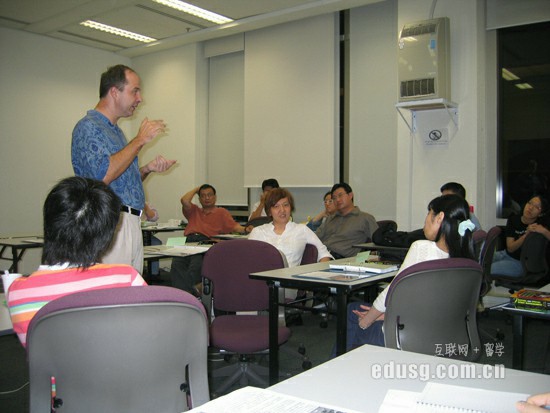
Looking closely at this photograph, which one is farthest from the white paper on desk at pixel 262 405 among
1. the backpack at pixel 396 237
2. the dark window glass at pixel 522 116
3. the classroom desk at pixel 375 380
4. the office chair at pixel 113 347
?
the dark window glass at pixel 522 116

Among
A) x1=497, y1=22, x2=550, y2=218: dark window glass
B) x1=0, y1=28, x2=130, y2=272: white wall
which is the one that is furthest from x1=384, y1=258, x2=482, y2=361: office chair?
x1=0, y1=28, x2=130, y2=272: white wall

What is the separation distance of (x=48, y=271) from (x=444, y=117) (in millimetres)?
4895

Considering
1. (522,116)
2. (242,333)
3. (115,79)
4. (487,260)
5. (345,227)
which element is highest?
(522,116)

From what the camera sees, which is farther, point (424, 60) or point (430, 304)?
point (424, 60)

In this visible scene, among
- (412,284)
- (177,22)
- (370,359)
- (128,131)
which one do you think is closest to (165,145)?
(128,131)

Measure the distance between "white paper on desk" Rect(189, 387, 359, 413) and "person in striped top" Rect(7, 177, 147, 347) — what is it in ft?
1.93

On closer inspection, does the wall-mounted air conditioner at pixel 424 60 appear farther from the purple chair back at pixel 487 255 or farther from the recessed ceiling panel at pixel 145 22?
the recessed ceiling panel at pixel 145 22

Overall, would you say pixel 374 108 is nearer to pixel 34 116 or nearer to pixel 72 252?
pixel 34 116

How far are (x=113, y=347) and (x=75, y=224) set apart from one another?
0.42 meters

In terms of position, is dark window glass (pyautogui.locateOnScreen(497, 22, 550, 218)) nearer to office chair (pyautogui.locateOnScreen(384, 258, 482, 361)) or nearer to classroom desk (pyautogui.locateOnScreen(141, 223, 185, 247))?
office chair (pyautogui.locateOnScreen(384, 258, 482, 361))

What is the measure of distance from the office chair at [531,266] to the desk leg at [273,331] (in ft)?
8.83

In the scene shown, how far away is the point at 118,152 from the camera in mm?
2270

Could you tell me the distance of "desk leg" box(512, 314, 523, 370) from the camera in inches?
89.5

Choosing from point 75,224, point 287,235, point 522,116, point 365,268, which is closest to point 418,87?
point 522,116
